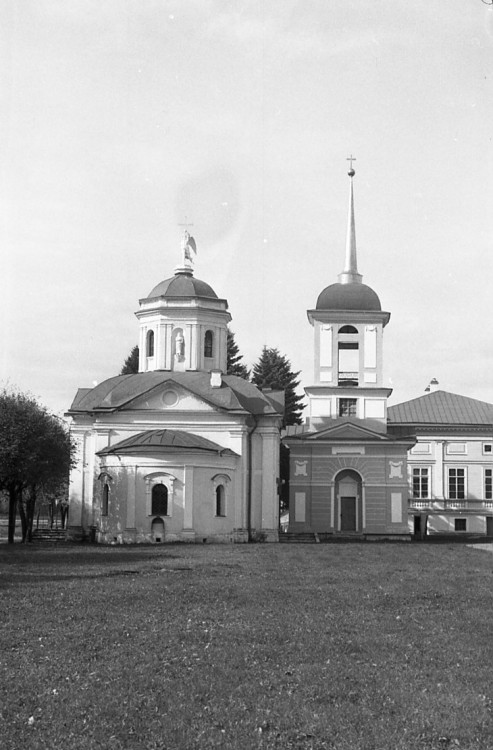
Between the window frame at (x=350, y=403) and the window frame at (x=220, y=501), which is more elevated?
the window frame at (x=350, y=403)

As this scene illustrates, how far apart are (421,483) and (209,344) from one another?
2067cm

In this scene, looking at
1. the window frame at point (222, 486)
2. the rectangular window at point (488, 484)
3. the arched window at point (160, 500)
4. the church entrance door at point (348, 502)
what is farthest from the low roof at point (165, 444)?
the rectangular window at point (488, 484)

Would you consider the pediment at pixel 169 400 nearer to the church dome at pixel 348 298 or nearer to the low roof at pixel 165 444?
the low roof at pixel 165 444

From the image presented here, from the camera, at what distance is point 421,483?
6531cm

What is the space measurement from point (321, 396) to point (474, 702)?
44.5 meters

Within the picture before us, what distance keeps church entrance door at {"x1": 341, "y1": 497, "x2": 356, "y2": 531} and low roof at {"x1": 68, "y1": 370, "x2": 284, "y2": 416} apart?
6725 millimetres

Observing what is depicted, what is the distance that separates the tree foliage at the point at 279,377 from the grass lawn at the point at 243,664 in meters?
59.0

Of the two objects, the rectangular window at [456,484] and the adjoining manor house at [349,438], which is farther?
the rectangular window at [456,484]

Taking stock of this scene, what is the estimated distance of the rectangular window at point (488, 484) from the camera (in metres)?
64.4

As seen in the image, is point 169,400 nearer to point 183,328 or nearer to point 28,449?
point 183,328

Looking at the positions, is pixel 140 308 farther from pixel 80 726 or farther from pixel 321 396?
pixel 80 726

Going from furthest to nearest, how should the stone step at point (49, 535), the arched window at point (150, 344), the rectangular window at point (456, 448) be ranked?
the rectangular window at point (456, 448)
the arched window at point (150, 344)
the stone step at point (49, 535)

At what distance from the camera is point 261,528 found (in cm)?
4878

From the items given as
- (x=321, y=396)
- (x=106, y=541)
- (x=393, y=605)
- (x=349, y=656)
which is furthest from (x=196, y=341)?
(x=349, y=656)
